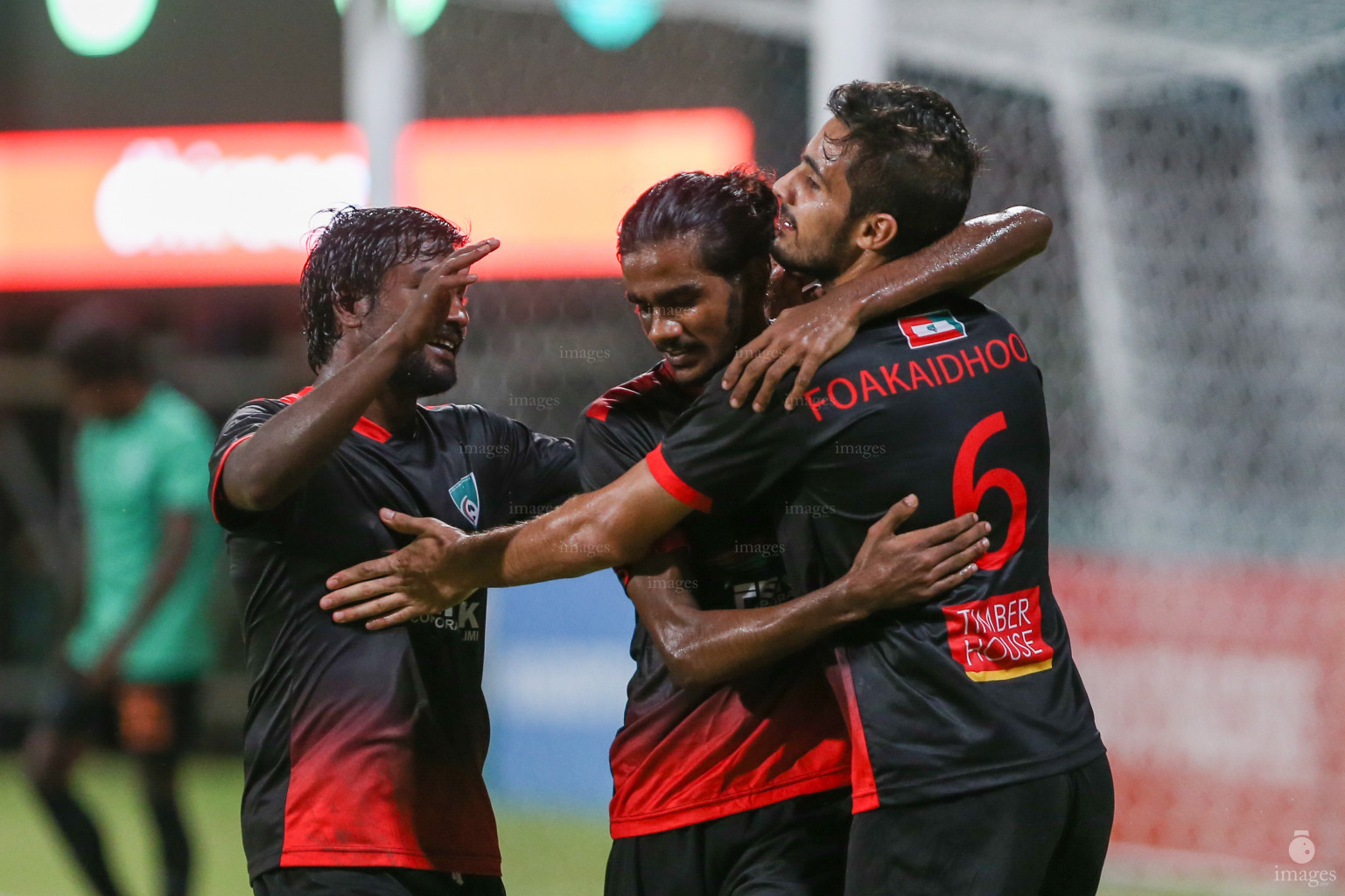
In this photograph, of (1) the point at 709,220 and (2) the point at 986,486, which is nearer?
(2) the point at 986,486

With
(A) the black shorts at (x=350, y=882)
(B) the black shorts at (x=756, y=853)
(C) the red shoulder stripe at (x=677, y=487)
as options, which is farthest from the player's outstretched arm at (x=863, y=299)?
(A) the black shorts at (x=350, y=882)

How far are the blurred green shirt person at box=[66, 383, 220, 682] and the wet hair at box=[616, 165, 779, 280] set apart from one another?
309 cm

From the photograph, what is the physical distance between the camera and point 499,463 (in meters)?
2.63

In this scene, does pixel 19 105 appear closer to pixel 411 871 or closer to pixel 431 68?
pixel 431 68

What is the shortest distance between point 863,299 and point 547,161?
4.53 meters

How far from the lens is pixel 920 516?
195 centimetres

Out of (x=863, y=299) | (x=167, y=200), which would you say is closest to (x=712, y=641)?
(x=863, y=299)

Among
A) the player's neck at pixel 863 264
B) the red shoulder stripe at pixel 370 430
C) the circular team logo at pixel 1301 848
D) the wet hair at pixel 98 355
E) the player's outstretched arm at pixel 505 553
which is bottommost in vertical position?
the circular team logo at pixel 1301 848

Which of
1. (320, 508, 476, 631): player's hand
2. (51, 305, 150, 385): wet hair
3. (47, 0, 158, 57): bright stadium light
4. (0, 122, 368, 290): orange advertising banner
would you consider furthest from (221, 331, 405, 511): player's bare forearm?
(47, 0, 158, 57): bright stadium light

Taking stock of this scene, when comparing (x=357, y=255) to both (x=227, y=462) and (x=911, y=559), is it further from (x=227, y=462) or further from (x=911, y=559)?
(x=911, y=559)

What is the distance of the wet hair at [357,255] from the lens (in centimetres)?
248

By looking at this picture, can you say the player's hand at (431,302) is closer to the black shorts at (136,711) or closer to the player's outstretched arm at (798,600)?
the player's outstretched arm at (798,600)

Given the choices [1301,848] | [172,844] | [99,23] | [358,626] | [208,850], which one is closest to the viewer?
[358,626]

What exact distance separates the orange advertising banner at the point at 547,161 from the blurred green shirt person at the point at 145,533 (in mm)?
1661
